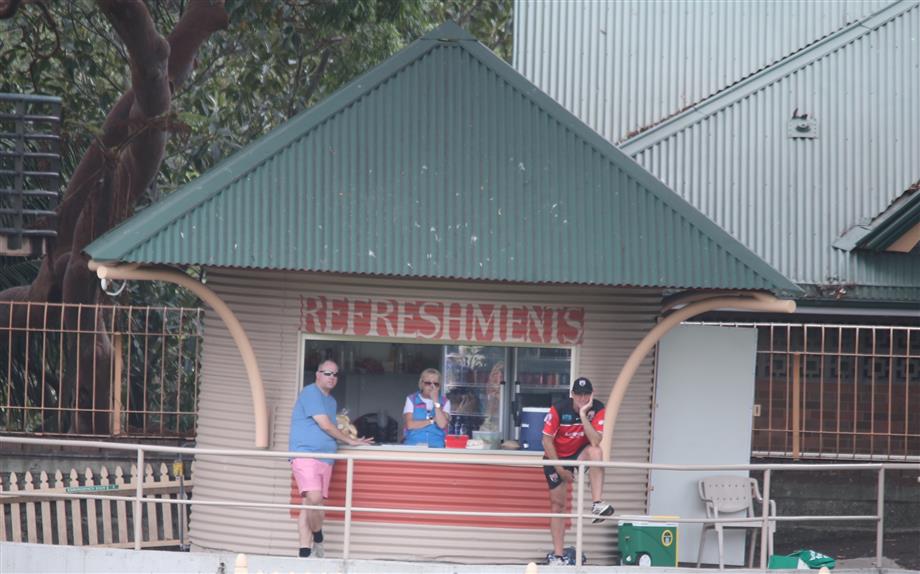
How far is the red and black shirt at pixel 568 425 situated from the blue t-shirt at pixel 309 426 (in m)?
1.86

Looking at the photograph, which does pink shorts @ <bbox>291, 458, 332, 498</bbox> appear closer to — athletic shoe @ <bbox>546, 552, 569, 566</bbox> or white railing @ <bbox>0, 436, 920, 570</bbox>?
white railing @ <bbox>0, 436, 920, 570</bbox>

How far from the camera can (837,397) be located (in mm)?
15914

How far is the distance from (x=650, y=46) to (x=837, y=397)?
539 cm

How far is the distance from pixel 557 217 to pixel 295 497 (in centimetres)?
329

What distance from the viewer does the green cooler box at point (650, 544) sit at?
1195 centimetres

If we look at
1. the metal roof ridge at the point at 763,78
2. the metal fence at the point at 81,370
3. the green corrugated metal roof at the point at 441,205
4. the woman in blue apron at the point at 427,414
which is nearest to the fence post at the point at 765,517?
the green corrugated metal roof at the point at 441,205

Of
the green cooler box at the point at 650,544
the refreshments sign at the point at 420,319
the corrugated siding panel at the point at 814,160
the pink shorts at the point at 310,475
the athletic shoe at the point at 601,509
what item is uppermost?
the corrugated siding panel at the point at 814,160

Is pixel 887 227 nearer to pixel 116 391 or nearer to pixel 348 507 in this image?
pixel 348 507

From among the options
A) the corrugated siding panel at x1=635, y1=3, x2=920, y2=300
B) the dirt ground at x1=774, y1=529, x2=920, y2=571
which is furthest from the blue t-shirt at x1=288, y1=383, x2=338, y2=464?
the corrugated siding panel at x1=635, y1=3, x2=920, y2=300

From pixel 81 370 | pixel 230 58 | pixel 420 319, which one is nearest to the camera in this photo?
pixel 420 319

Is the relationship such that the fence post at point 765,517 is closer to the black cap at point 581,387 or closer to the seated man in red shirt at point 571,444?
the seated man in red shirt at point 571,444

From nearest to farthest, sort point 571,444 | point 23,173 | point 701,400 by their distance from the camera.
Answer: point 571,444
point 701,400
point 23,173

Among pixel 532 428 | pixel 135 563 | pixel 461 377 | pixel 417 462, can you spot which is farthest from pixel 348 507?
pixel 532 428

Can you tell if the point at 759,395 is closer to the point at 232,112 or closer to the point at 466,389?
the point at 466,389
